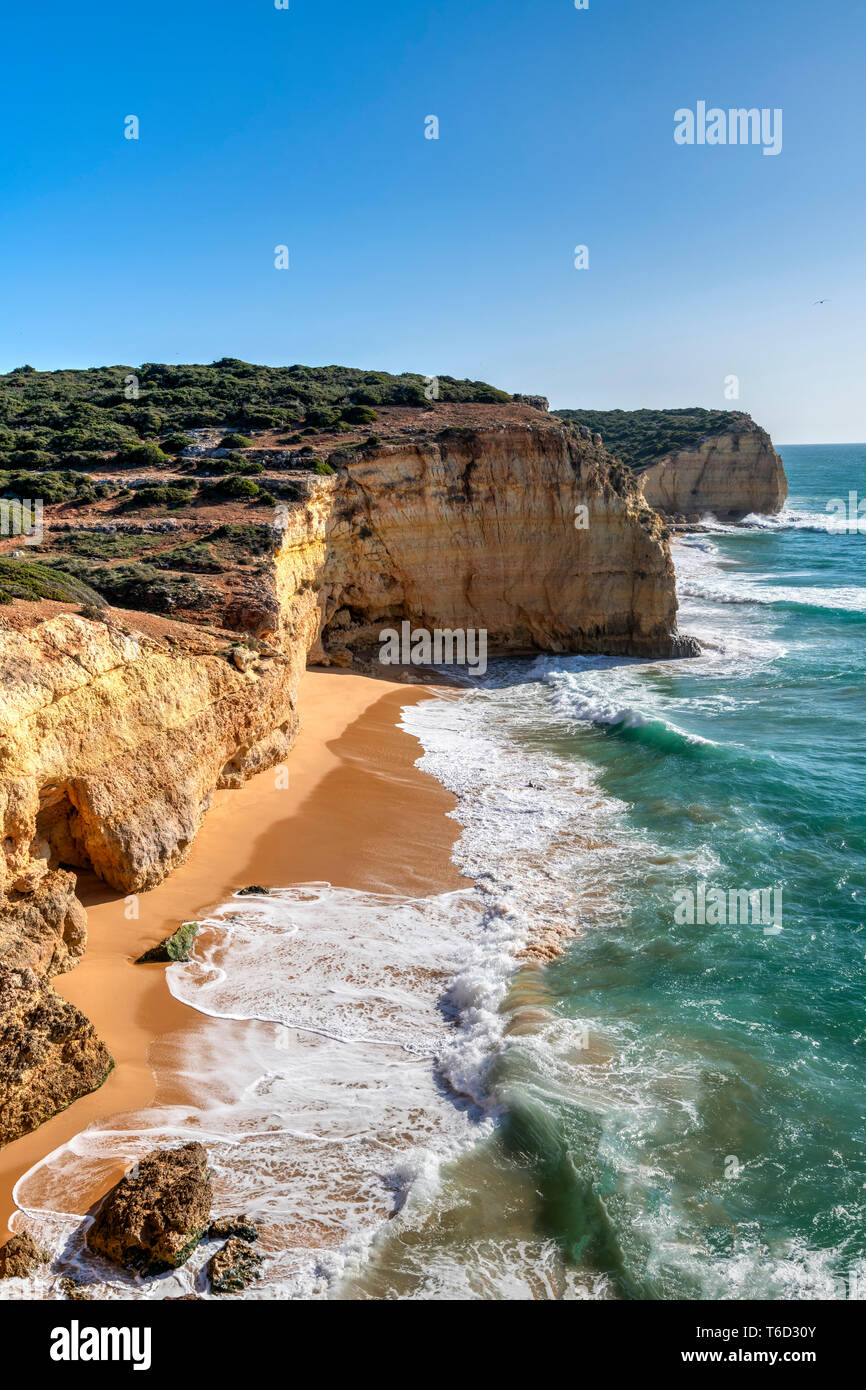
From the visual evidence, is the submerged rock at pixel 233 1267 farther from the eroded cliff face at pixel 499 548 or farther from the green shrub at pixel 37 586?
the eroded cliff face at pixel 499 548

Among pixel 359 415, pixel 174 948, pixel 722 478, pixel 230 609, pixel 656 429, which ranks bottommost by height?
pixel 174 948

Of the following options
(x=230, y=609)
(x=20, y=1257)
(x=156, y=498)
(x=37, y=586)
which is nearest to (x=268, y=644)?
(x=230, y=609)

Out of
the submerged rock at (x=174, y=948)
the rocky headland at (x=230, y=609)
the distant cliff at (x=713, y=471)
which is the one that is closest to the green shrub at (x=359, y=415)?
the rocky headland at (x=230, y=609)

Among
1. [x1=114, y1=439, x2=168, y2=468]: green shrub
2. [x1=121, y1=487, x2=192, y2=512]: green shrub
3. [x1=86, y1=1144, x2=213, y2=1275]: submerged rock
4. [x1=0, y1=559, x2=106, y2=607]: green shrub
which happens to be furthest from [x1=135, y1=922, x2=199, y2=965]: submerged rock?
[x1=114, y1=439, x2=168, y2=468]: green shrub

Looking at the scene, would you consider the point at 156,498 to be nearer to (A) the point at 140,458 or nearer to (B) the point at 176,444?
(A) the point at 140,458

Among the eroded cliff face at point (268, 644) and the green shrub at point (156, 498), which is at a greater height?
the green shrub at point (156, 498)

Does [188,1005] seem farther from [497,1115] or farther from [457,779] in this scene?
[457,779]

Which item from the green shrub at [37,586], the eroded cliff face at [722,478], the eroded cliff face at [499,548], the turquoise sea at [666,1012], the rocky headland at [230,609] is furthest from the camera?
the eroded cliff face at [722,478]
